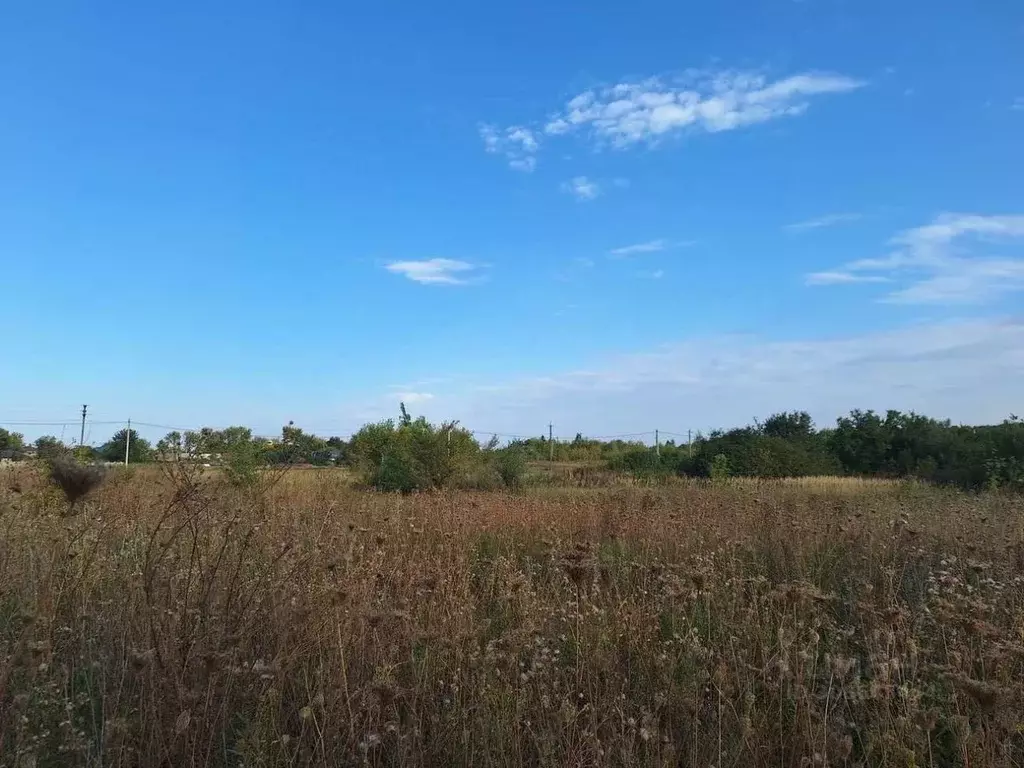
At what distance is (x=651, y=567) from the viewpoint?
480 centimetres

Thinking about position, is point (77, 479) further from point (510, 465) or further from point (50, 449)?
point (510, 465)

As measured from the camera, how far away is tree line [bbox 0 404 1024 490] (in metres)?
10.3

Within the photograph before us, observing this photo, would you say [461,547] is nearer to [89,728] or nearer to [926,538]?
[89,728]

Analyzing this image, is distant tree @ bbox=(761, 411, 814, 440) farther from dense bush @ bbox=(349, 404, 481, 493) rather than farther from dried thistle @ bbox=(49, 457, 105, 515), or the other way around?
dried thistle @ bbox=(49, 457, 105, 515)

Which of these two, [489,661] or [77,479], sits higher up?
[77,479]

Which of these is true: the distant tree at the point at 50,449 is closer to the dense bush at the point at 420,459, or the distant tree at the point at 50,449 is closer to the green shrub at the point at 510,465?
the dense bush at the point at 420,459

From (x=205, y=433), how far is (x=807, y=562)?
4555 mm

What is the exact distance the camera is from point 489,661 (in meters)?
2.86

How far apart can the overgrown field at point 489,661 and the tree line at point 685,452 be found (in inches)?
33.0

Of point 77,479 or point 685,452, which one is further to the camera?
point 685,452

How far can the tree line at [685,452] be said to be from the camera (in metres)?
10.3

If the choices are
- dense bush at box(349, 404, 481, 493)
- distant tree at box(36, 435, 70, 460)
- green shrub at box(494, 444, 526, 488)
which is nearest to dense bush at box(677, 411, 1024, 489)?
green shrub at box(494, 444, 526, 488)

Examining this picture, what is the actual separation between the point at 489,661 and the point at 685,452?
36.4 m

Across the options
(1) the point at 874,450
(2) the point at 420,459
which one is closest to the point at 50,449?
(2) the point at 420,459
